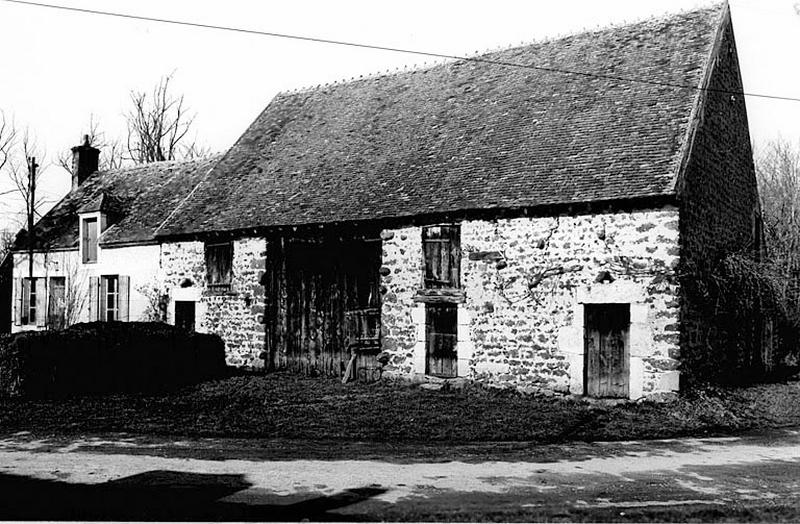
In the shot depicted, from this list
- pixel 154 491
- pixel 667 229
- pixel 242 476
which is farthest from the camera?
pixel 667 229

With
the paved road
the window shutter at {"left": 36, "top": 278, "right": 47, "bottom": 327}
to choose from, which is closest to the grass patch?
the paved road

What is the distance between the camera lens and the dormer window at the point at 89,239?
2583 centimetres

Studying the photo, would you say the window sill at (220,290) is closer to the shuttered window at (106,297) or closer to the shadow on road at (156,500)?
the shuttered window at (106,297)

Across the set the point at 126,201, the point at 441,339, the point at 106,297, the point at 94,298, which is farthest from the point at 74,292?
the point at 441,339

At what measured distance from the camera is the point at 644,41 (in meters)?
→ 18.2

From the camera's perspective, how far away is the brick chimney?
31141 mm

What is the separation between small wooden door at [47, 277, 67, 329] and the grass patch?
1306 centimetres

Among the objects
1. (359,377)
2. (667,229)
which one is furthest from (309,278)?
(667,229)

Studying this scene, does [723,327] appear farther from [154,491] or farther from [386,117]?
[154,491]

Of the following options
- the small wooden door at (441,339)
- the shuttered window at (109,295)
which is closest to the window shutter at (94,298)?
the shuttered window at (109,295)

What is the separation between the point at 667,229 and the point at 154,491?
1023 cm

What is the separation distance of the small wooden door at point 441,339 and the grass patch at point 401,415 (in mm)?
771

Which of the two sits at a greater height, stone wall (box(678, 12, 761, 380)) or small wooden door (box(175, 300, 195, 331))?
stone wall (box(678, 12, 761, 380))

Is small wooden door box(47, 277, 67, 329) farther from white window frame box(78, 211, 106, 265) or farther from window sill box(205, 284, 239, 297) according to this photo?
window sill box(205, 284, 239, 297)
